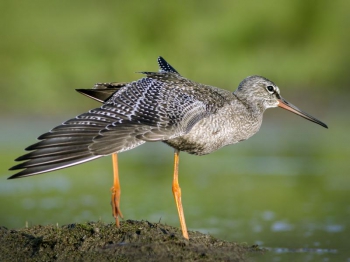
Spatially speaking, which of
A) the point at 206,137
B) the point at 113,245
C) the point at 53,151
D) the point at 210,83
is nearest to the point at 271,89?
the point at 206,137

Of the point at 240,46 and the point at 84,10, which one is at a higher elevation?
the point at 84,10

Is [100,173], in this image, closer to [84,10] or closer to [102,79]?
[102,79]

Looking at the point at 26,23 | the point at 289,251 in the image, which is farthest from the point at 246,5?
the point at 289,251

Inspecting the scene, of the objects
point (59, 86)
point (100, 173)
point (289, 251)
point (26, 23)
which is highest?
point (26, 23)

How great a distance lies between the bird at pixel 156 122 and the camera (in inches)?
317

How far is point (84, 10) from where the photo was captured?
26.1 meters

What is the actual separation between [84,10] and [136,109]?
17.7 metres

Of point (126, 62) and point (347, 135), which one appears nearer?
point (347, 135)

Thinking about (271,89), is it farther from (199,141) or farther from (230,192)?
(230,192)

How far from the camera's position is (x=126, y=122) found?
28.1 feet

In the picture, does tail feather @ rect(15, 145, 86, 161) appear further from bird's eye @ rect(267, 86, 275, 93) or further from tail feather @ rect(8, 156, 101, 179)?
bird's eye @ rect(267, 86, 275, 93)

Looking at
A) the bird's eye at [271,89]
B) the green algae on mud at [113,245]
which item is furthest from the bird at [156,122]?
the green algae on mud at [113,245]

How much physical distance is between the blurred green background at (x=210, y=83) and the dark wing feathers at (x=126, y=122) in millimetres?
2353

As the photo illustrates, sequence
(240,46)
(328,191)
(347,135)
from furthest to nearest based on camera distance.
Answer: (240,46) < (347,135) < (328,191)
